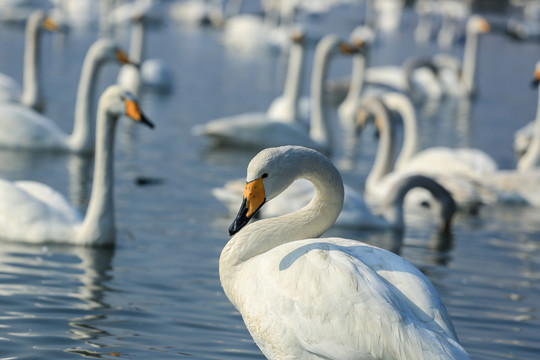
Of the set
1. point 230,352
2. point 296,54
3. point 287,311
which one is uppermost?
point 296,54

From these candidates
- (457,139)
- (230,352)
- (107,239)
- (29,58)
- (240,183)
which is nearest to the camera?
(230,352)

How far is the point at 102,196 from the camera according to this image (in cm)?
731

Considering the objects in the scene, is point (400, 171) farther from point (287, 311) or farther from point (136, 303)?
point (287, 311)

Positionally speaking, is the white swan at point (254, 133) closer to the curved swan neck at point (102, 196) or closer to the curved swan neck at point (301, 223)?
the curved swan neck at point (102, 196)

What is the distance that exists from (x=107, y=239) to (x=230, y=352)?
2241 mm

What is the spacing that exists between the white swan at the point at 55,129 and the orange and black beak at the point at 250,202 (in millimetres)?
6940

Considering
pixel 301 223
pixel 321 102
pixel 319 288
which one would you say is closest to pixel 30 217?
pixel 301 223

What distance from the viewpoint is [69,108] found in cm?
1489

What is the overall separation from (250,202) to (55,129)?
7250mm

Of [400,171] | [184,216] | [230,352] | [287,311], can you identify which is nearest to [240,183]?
[184,216]

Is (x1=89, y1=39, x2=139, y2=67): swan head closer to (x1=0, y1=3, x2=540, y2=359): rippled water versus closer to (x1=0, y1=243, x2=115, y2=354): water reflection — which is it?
(x1=0, y1=3, x2=540, y2=359): rippled water

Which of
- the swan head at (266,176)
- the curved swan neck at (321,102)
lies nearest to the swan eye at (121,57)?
the curved swan neck at (321,102)

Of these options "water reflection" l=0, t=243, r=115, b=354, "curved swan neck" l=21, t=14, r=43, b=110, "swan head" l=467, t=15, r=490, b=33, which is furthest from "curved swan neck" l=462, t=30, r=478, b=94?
"water reflection" l=0, t=243, r=115, b=354

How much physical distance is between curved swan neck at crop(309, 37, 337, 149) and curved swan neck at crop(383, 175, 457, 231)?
13.5 feet
